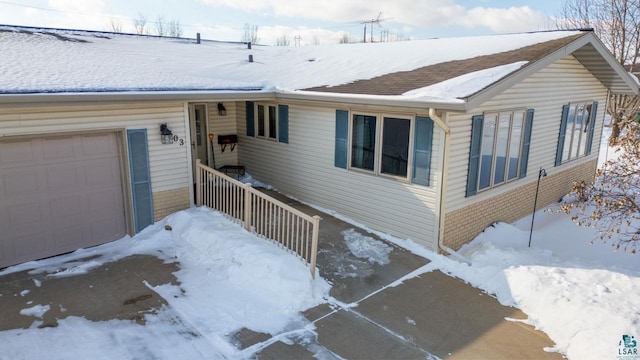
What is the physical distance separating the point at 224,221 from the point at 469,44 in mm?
7402

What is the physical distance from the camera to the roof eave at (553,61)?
6.62 metres

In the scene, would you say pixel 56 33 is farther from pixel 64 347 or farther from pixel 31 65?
pixel 64 347

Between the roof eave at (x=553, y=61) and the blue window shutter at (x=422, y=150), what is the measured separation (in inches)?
39.5

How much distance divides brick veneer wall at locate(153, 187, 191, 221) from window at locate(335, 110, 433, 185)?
3166 millimetres

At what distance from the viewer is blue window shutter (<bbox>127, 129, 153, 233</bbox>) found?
25.6 feet

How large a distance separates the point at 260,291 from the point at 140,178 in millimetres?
3516

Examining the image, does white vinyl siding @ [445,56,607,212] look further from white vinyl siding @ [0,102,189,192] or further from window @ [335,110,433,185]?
white vinyl siding @ [0,102,189,192]

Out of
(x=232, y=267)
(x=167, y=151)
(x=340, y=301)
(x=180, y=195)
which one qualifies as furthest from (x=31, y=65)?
(x=340, y=301)

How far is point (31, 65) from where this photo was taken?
7.43 meters

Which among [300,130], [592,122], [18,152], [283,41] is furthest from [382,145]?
[283,41]

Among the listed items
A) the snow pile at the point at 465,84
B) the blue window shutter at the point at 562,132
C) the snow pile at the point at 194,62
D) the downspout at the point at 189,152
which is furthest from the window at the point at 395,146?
the blue window shutter at the point at 562,132

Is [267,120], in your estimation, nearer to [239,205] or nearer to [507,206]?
[239,205]

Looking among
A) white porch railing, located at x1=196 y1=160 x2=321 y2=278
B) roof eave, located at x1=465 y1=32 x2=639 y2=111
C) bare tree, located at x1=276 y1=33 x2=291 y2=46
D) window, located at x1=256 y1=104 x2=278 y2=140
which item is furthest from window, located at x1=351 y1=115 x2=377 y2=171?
bare tree, located at x1=276 y1=33 x2=291 y2=46

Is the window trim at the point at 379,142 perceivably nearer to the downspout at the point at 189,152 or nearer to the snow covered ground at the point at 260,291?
the snow covered ground at the point at 260,291
